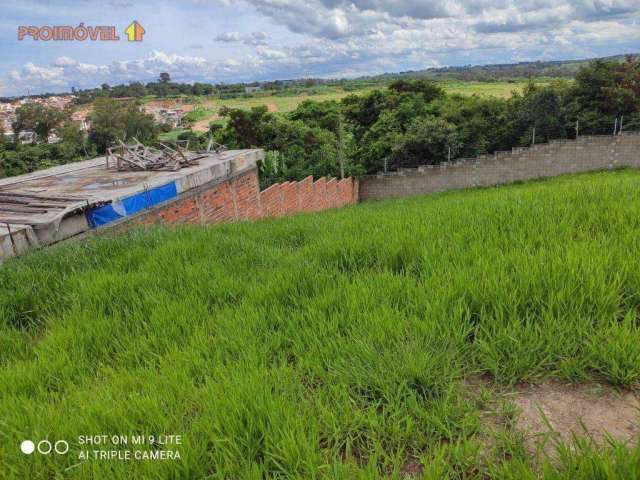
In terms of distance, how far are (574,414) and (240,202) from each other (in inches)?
320

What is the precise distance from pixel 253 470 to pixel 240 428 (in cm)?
20

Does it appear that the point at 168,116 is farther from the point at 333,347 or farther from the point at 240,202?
the point at 333,347

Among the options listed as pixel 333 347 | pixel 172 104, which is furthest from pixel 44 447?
pixel 172 104

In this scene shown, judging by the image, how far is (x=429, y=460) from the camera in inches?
52.2

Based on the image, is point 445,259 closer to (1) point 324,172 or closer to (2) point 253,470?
(2) point 253,470

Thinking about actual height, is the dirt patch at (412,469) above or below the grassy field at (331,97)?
below

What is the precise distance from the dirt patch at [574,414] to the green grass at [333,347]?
6cm

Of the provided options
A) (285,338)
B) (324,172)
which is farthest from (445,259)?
(324,172)

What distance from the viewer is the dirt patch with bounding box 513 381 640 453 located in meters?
1.38

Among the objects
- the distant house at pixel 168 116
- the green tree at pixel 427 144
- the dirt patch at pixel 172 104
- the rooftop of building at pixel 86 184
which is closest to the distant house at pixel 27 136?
the distant house at pixel 168 116

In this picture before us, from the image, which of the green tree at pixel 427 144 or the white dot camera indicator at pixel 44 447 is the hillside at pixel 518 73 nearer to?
the green tree at pixel 427 144

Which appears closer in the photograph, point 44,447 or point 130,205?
point 44,447

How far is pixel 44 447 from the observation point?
153 centimetres

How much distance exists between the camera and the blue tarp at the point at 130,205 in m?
5.55
